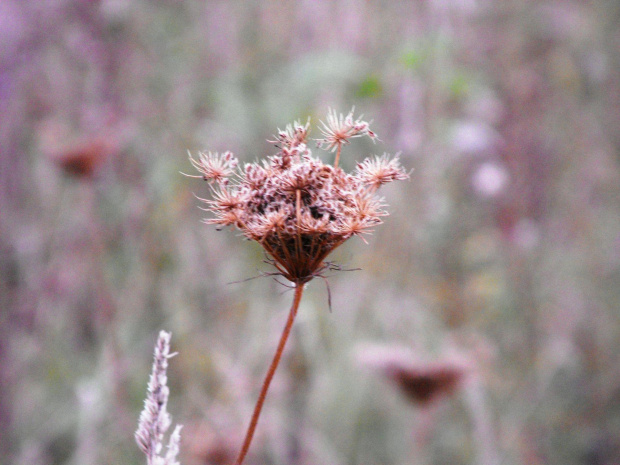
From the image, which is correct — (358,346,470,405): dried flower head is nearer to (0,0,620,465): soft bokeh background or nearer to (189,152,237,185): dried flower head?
(0,0,620,465): soft bokeh background

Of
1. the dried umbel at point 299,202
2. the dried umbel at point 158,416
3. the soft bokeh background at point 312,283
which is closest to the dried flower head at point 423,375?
the soft bokeh background at point 312,283

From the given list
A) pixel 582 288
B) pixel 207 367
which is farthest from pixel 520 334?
pixel 207 367

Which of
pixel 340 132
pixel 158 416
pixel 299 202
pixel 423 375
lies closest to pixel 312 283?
pixel 423 375

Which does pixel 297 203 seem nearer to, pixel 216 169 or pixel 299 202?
pixel 299 202

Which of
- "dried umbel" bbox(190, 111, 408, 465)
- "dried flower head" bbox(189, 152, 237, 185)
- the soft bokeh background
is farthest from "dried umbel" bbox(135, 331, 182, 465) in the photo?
the soft bokeh background

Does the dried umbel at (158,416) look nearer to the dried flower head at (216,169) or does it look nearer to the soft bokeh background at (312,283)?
the dried flower head at (216,169)

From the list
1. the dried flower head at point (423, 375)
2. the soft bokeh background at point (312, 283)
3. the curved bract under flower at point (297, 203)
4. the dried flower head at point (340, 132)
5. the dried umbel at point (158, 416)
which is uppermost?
the soft bokeh background at point (312, 283)
